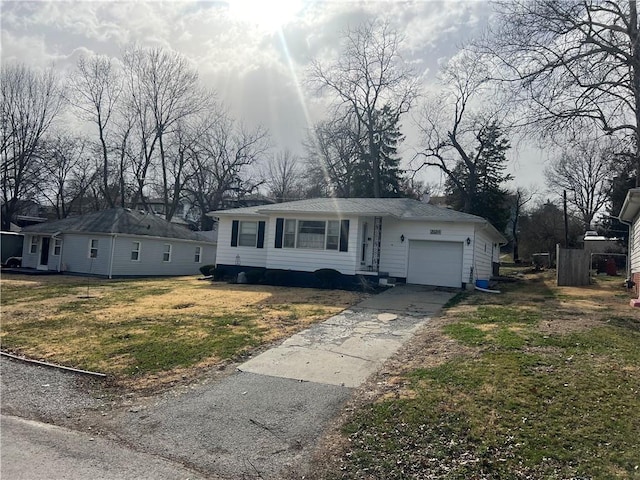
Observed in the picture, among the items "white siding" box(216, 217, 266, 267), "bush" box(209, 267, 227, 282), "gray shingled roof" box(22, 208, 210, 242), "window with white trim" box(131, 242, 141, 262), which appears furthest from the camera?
"window with white trim" box(131, 242, 141, 262)

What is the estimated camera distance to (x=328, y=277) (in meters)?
17.5

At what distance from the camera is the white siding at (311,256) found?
58.4 feet

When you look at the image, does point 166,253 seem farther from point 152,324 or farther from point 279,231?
point 152,324

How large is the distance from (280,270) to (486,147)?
2704 cm

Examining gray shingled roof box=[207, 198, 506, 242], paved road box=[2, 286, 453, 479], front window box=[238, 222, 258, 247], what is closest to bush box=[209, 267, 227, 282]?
front window box=[238, 222, 258, 247]

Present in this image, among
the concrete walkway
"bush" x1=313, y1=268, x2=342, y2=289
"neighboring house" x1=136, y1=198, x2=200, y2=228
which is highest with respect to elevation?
"neighboring house" x1=136, y1=198, x2=200, y2=228

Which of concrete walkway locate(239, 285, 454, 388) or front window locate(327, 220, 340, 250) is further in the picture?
front window locate(327, 220, 340, 250)

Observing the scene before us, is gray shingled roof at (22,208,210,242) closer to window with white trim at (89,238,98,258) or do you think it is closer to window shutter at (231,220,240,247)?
window with white trim at (89,238,98,258)

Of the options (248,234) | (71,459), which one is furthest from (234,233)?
(71,459)

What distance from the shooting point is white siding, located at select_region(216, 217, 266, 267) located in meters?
20.5

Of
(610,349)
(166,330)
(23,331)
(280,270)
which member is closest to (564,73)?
(280,270)

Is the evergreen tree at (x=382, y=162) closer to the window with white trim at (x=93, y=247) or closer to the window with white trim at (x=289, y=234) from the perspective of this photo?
the window with white trim at (x=289, y=234)

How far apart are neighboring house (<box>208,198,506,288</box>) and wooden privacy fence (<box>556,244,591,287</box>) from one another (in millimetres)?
3817

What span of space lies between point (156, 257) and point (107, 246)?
3.14m
